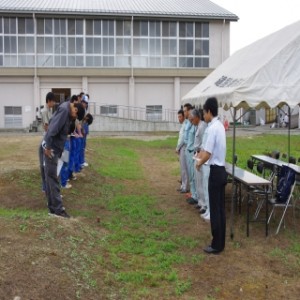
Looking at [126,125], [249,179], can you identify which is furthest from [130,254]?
[126,125]

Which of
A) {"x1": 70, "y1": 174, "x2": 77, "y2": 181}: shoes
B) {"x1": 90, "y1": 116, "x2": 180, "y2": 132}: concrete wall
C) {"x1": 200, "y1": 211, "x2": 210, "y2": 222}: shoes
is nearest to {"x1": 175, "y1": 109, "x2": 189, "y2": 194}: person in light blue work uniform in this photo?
{"x1": 200, "y1": 211, "x2": 210, "y2": 222}: shoes

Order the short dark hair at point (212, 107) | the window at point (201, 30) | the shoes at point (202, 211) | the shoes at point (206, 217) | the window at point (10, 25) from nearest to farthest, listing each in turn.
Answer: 1. the short dark hair at point (212, 107)
2. the shoes at point (206, 217)
3. the shoes at point (202, 211)
4. the window at point (10, 25)
5. the window at point (201, 30)

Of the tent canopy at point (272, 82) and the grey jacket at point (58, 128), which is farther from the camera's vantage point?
the grey jacket at point (58, 128)

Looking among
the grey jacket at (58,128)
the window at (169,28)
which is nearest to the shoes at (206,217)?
the grey jacket at (58,128)

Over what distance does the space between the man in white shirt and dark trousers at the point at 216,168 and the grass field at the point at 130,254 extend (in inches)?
13.8

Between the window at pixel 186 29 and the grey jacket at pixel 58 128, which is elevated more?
the window at pixel 186 29

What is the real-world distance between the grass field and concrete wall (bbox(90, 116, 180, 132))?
2319cm

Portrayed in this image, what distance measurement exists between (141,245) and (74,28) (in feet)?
98.7

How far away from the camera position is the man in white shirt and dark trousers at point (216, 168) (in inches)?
231

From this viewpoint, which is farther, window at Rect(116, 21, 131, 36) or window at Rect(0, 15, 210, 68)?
window at Rect(116, 21, 131, 36)

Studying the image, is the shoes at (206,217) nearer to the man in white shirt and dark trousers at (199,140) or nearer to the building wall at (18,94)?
the man in white shirt and dark trousers at (199,140)

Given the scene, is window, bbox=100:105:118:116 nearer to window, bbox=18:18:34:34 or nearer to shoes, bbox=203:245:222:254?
window, bbox=18:18:34:34

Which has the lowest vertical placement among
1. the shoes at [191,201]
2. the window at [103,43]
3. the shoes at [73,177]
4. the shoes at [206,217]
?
the shoes at [206,217]

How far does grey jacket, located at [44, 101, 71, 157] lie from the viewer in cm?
671
